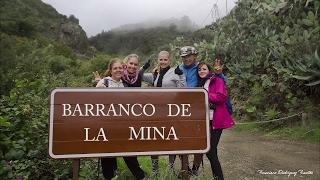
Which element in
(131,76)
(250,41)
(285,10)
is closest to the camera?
(131,76)

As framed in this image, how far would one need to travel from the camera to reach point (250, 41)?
13672 mm

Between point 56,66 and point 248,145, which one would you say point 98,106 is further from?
point 56,66

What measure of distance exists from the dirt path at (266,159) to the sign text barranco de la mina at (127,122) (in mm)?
1397

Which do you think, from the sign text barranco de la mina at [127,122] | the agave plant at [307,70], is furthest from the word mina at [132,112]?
the agave plant at [307,70]

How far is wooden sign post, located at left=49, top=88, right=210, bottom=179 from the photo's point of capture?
4.02m

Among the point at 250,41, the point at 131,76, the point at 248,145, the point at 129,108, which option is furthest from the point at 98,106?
→ the point at 250,41

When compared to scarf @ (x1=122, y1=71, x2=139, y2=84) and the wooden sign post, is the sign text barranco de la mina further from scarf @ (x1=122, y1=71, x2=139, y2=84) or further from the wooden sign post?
scarf @ (x1=122, y1=71, x2=139, y2=84)

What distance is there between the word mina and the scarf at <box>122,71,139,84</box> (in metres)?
0.89

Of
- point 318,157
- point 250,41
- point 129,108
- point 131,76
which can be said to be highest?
point 250,41

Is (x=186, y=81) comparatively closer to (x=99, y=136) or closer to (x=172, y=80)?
(x=172, y=80)

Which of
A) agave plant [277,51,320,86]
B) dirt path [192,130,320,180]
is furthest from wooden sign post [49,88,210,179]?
agave plant [277,51,320,86]

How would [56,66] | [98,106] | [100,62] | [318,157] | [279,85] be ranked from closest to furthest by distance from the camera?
[98,106], [318,157], [279,85], [56,66], [100,62]

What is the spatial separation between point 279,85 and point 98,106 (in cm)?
734

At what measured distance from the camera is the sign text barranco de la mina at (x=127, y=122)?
402cm
